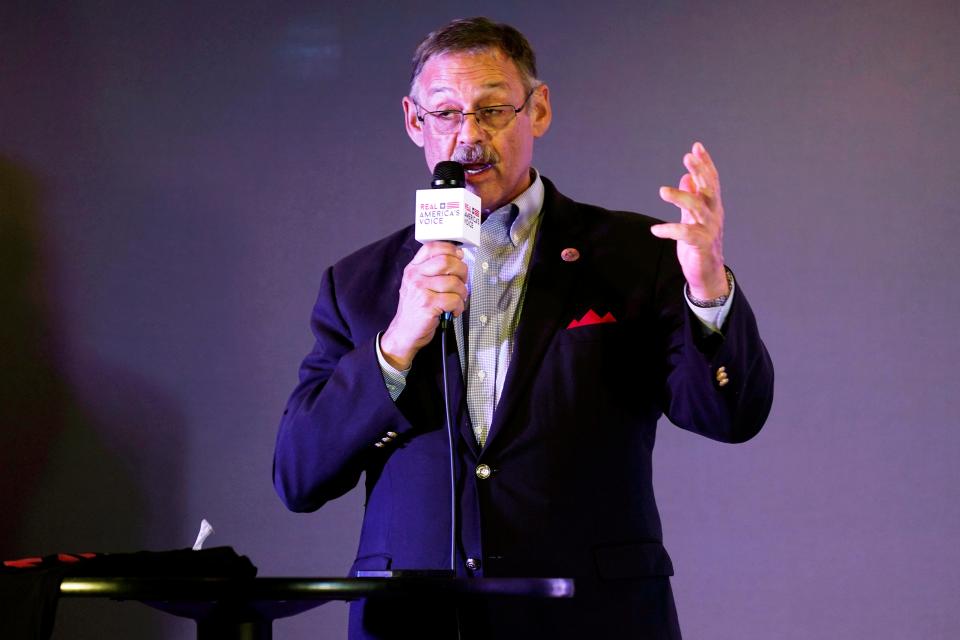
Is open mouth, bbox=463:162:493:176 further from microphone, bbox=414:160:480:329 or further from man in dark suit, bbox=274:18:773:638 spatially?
microphone, bbox=414:160:480:329

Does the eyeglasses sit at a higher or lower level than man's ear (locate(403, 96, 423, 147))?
lower

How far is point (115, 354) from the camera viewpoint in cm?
340

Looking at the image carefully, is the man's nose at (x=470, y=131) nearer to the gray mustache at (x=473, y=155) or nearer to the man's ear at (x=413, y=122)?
the gray mustache at (x=473, y=155)

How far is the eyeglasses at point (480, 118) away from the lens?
82.9 inches

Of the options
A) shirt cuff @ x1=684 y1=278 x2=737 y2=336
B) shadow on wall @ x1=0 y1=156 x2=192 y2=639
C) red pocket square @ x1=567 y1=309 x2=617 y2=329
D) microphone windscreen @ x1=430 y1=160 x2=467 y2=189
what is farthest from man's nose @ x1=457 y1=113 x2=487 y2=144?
shadow on wall @ x1=0 y1=156 x2=192 y2=639

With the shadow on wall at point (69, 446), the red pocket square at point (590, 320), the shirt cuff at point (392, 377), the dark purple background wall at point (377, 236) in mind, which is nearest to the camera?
the shirt cuff at point (392, 377)

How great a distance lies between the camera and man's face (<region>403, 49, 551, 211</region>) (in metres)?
2.07

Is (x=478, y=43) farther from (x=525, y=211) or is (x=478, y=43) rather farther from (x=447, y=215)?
(x=447, y=215)

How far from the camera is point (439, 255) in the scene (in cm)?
174

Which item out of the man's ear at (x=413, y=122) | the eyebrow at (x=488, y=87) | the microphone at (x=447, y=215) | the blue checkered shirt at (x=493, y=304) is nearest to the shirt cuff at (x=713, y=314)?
the blue checkered shirt at (x=493, y=304)

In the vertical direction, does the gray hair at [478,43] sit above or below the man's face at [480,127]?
above

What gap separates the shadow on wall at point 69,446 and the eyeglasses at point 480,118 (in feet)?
5.47

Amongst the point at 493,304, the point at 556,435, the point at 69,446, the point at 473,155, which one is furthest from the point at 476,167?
the point at 69,446

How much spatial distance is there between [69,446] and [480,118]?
6.39ft
